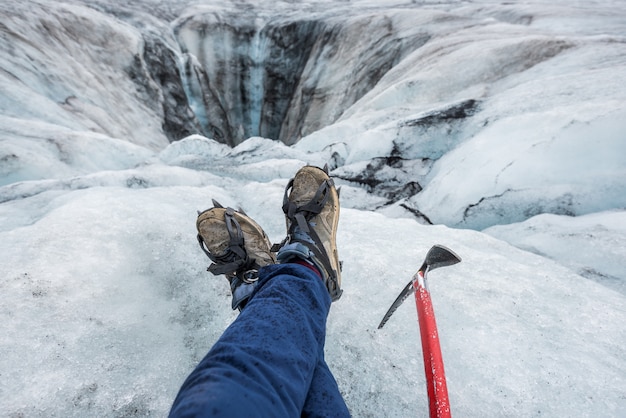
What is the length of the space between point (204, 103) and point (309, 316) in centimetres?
1700

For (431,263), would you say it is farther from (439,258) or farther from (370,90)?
(370,90)

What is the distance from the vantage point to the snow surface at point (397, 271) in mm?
1559

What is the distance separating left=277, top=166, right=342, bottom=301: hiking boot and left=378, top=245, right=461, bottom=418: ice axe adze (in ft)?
1.62

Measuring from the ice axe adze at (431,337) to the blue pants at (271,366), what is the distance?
375mm

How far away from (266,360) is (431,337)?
2.69ft

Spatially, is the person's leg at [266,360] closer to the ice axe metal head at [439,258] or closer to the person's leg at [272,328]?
the person's leg at [272,328]

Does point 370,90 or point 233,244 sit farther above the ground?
point 370,90

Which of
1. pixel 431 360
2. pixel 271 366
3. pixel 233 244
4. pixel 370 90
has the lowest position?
pixel 233 244

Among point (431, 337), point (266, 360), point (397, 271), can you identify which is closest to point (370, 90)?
point (397, 271)

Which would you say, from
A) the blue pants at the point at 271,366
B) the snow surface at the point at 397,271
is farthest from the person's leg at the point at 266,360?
the snow surface at the point at 397,271

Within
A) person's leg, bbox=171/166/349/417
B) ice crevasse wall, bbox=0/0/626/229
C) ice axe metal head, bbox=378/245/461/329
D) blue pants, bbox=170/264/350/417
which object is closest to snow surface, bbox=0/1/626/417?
ice crevasse wall, bbox=0/0/626/229

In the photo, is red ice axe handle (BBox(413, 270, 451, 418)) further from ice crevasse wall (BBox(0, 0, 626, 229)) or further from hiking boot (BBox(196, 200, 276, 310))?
ice crevasse wall (BBox(0, 0, 626, 229))

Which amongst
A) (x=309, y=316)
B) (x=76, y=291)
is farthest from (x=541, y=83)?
(x=76, y=291)

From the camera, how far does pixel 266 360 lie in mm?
1105
